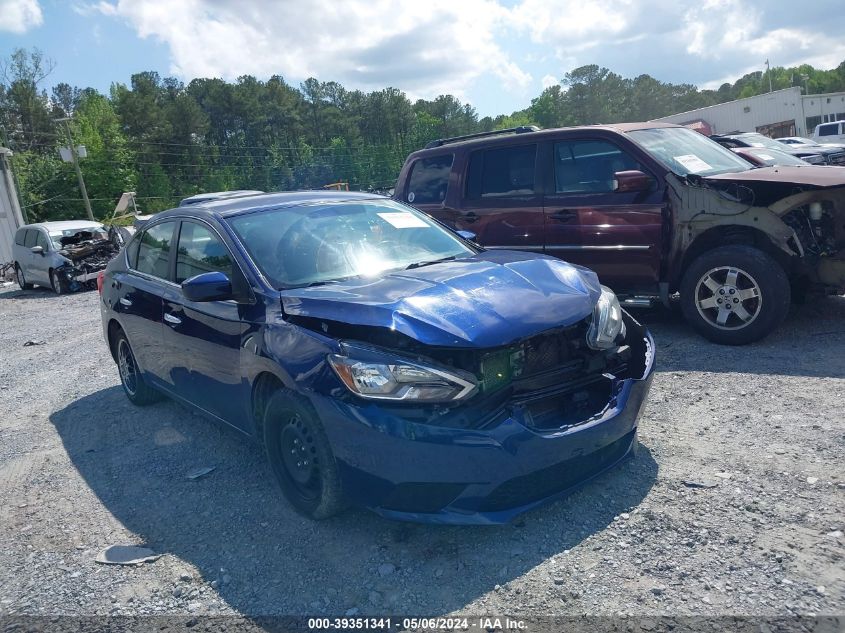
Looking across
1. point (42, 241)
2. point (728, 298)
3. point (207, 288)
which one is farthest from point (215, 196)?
point (42, 241)

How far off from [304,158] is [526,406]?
78.9 meters

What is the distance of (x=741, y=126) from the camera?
44.1m

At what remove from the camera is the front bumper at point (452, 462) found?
9.57 feet

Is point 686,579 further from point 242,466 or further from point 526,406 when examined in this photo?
point 242,466

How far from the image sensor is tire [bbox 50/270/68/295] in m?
16.4

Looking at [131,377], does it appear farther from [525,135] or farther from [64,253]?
[64,253]

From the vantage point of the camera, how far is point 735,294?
571cm

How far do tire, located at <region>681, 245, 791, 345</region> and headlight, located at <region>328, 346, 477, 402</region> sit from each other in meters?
3.60

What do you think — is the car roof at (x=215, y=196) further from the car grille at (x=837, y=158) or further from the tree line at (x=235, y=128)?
the tree line at (x=235, y=128)

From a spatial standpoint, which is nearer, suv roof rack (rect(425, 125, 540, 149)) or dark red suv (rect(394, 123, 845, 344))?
dark red suv (rect(394, 123, 845, 344))

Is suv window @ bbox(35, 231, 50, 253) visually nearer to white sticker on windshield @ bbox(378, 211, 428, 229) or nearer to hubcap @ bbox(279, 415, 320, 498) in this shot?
white sticker on windshield @ bbox(378, 211, 428, 229)

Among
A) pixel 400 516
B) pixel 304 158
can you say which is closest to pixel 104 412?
pixel 400 516

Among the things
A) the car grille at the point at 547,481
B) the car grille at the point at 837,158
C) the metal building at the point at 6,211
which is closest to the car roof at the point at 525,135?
the car grille at the point at 547,481

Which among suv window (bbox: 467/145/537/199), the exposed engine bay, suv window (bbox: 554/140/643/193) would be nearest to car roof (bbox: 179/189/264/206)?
suv window (bbox: 467/145/537/199)
